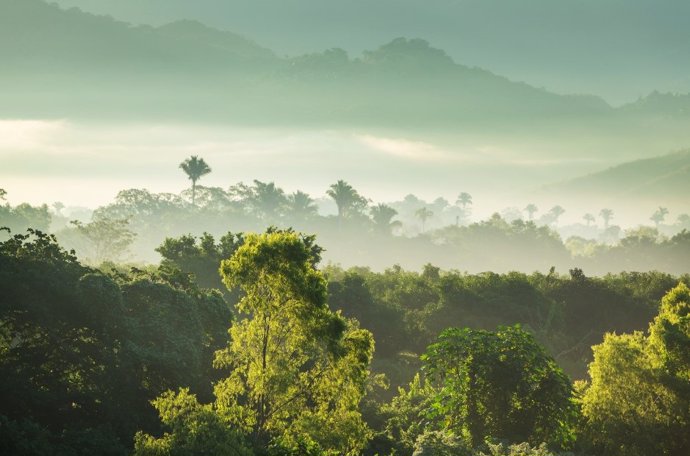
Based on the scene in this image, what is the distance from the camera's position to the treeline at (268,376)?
1619 centimetres

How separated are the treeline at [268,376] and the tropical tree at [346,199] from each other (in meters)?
132

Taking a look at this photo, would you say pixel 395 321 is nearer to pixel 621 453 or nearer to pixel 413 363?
pixel 413 363

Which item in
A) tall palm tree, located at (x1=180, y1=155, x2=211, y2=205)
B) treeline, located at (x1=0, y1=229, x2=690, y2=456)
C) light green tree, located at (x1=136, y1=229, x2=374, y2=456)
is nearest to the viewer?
light green tree, located at (x1=136, y1=229, x2=374, y2=456)

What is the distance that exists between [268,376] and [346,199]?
516ft

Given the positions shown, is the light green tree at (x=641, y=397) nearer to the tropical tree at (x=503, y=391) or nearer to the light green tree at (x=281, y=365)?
the tropical tree at (x=503, y=391)

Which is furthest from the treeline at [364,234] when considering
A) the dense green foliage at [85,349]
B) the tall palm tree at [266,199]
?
the dense green foliage at [85,349]

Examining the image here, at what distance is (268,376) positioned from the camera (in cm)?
1625

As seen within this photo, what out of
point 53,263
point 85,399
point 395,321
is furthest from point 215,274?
point 85,399

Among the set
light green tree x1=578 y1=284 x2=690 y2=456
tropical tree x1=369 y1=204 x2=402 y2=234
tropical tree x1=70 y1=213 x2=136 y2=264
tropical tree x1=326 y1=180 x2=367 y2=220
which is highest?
tropical tree x1=326 y1=180 x2=367 y2=220

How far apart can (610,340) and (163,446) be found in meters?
18.1

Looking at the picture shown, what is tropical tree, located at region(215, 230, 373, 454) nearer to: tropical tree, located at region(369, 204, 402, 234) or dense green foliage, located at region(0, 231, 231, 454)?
dense green foliage, located at region(0, 231, 231, 454)

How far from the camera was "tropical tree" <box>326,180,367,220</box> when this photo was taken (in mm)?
166875

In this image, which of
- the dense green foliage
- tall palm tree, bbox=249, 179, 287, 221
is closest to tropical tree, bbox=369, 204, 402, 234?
tall palm tree, bbox=249, 179, 287, 221

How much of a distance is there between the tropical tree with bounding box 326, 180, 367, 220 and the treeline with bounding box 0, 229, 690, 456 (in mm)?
131771
